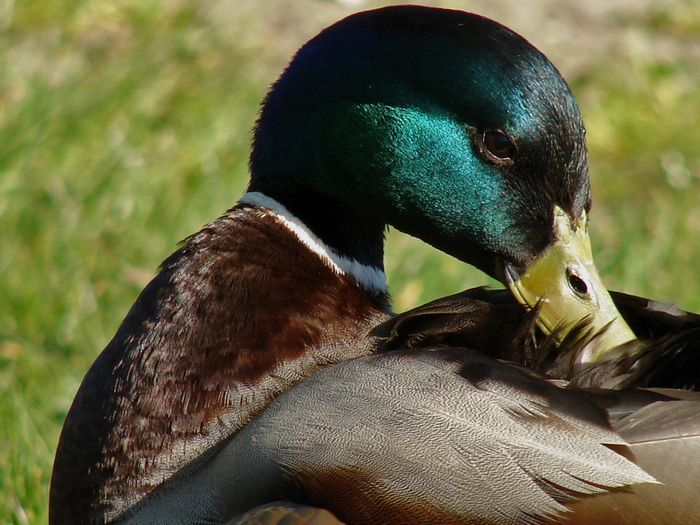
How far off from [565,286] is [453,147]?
15.6 inches

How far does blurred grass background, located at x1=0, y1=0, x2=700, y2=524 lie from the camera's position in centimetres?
381

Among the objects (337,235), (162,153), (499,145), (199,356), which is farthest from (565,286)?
(162,153)

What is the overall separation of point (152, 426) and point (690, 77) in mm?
4518

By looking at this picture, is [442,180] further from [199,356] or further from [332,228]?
[199,356]

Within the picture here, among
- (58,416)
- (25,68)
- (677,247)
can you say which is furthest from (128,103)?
(677,247)

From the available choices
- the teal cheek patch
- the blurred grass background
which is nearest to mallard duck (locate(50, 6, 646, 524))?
the teal cheek patch

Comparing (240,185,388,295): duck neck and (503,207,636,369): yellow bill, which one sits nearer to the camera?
(503,207,636,369): yellow bill

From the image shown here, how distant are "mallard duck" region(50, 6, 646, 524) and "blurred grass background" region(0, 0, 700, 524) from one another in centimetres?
79

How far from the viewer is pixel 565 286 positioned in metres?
2.44

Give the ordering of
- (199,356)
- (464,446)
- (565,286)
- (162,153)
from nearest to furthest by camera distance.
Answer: (464,446) < (199,356) < (565,286) < (162,153)

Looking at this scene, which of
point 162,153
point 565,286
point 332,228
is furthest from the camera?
point 162,153

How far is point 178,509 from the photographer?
7.17 feet

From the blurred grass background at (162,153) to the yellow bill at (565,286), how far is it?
4.75 feet

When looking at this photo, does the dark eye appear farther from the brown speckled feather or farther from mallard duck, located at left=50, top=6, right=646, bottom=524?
the brown speckled feather
